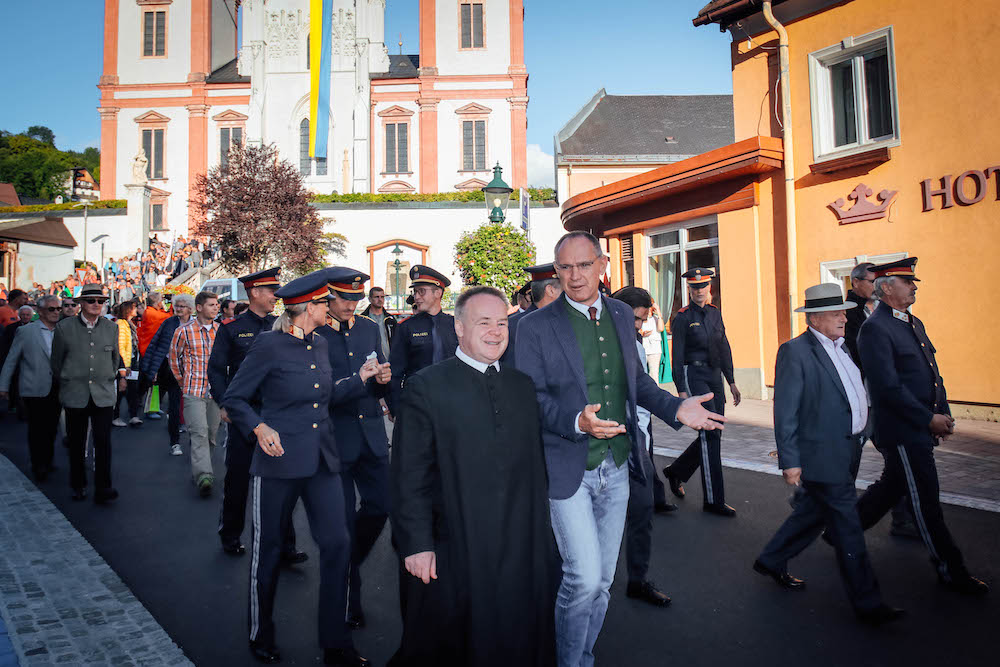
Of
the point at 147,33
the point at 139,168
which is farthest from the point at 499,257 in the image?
the point at 147,33

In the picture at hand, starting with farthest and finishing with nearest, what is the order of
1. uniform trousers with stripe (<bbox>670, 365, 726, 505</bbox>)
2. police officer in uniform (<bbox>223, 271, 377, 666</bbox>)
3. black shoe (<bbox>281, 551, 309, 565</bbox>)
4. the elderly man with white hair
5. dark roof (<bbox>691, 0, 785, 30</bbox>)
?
dark roof (<bbox>691, 0, 785, 30</bbox>) → the elderly man with white hair → uniform trousers with stripe (<bbox>670, 365, 726, 505</bbox>) → black shoe (<bbox>281, 551, 309, 565</bbox>) → police officer in uniform (<bbox>223, 271, 377, 666</bbox>)

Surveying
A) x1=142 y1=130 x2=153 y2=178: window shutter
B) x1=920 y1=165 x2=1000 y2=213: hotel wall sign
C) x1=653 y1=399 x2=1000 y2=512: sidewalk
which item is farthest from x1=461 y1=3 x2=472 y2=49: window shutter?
x1=653 y1=399 x2=1000 y2=512: sidewalk

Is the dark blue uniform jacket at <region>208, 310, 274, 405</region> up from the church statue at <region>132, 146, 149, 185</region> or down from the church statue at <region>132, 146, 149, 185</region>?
down

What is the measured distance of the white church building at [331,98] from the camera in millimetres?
42656

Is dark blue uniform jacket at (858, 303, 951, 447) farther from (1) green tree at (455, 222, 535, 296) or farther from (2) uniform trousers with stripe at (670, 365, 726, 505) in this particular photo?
(1) green tree at (455, 222, 535, 296)

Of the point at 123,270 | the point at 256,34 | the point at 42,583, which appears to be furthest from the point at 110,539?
the point at 256,34

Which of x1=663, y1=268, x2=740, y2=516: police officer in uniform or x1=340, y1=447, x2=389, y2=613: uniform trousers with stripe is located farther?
x1=663, y1=268, x2=740, y2=516: police officer in uniform

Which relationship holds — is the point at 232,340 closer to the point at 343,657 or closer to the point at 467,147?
the point at 343,657

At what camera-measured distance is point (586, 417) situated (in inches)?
111

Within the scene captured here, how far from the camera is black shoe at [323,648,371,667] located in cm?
343

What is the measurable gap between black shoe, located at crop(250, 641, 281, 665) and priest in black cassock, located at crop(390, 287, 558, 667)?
4.24 feet

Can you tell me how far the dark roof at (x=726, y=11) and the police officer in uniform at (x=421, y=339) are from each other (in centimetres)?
1066

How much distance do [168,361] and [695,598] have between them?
7753mm

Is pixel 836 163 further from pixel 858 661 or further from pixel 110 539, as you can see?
pixel 110 539
